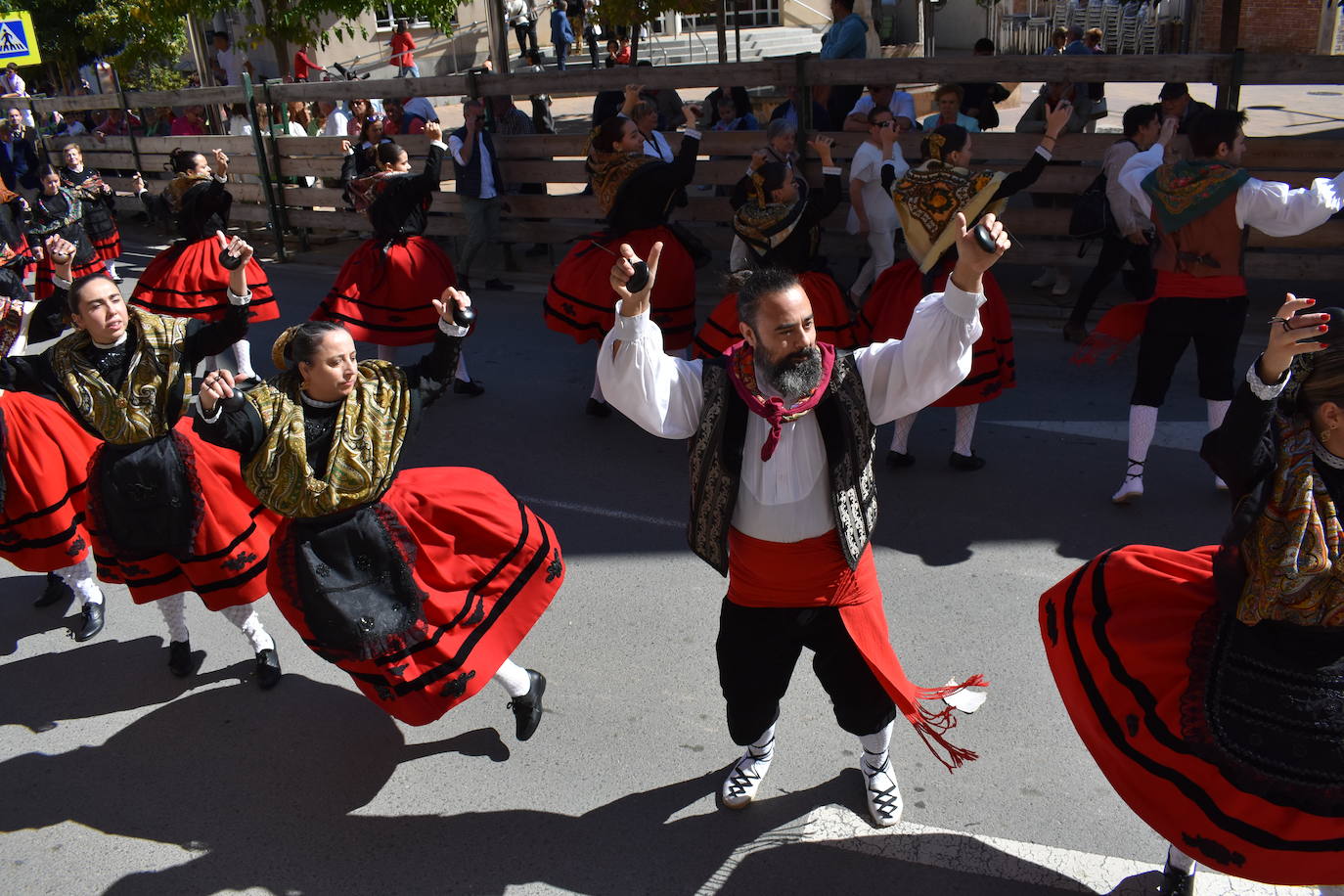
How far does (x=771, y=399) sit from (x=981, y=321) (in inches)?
115

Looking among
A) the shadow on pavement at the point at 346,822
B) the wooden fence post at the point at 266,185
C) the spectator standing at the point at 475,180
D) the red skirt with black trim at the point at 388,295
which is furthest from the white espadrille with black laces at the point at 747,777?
the wooden fence post at the point at 266,185

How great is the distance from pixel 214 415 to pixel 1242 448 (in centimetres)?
285

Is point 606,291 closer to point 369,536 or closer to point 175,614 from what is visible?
point 175,614

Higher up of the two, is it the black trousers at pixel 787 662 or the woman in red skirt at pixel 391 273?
the woman in red skirt at pixel 391 273

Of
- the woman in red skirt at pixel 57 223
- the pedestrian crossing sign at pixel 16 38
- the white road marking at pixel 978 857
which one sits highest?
the pedestrian crossing sign at pixel 16 38

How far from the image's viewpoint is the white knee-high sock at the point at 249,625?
14.7 feet

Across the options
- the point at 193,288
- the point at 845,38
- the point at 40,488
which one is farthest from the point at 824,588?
the point at 845,38

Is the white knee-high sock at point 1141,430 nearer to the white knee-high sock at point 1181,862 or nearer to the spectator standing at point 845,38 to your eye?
the white knee-high sock at point 1181,862

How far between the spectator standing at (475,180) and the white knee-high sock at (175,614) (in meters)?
5.22

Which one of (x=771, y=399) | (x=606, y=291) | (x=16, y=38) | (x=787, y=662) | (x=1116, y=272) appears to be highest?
(x=16, y=38)

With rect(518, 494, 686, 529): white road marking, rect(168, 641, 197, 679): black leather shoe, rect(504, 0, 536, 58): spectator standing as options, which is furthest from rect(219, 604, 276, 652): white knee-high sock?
rect(504, 0, 536, 58): spectator standing

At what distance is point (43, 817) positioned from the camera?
3908mm

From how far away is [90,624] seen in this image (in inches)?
200

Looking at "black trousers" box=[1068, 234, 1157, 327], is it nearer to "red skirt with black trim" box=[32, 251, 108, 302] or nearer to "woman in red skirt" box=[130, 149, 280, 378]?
"woman in red skirt" box=[130, 149, 280, 378]
